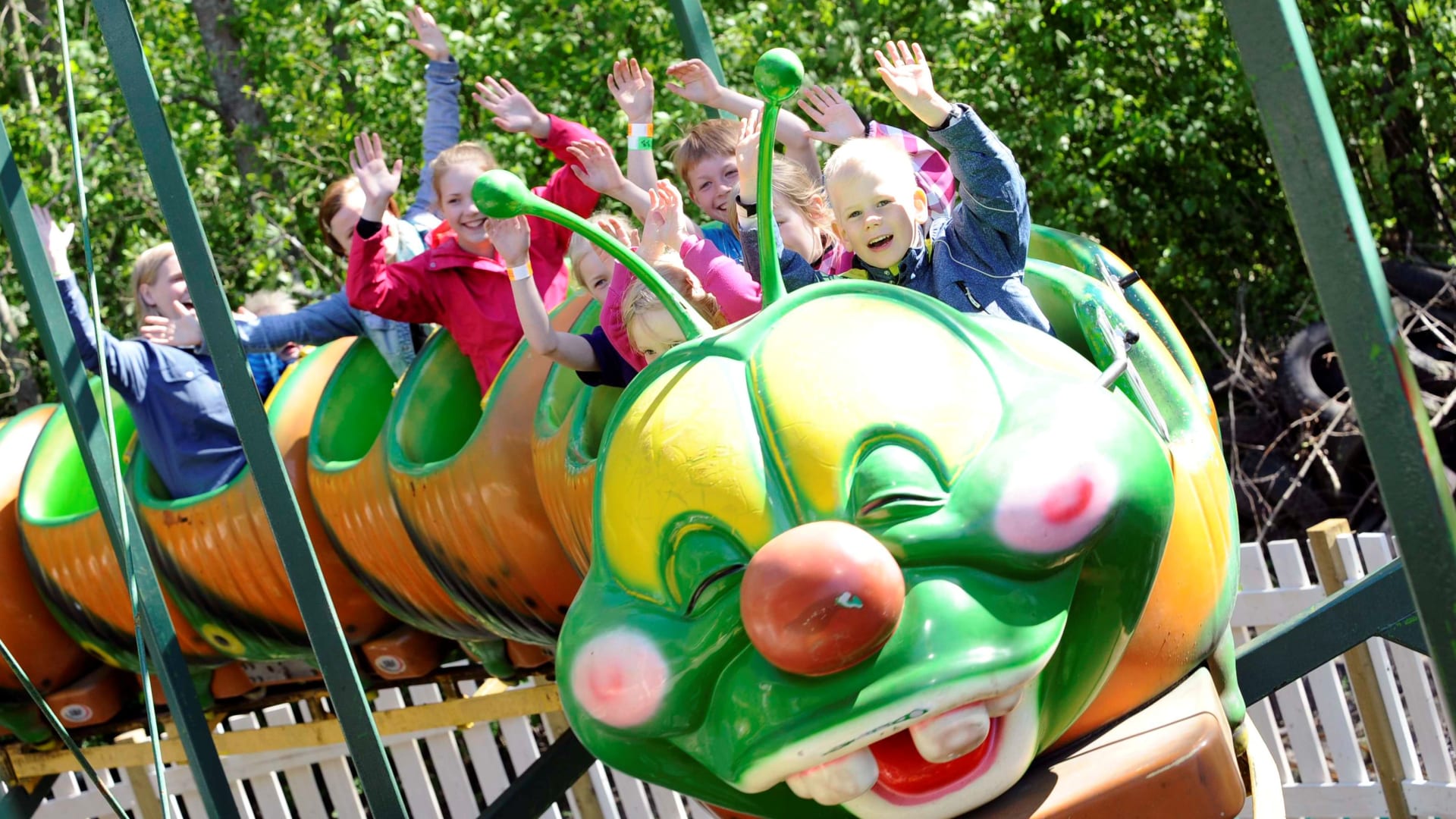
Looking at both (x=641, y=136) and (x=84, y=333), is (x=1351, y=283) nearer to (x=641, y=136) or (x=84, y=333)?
(x=641, y=136)

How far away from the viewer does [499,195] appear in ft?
5.98

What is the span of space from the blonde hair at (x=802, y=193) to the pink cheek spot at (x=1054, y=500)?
97 centimetres

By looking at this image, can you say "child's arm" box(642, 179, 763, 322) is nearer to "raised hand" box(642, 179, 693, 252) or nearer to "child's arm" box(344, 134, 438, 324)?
"raised hand" box(642, 179, 693, 252)

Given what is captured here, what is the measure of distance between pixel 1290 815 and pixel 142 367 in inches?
145

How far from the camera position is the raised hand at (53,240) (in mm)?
3232

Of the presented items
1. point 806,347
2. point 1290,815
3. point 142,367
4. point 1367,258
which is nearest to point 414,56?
point 142,367

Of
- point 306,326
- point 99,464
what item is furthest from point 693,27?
point 99,464

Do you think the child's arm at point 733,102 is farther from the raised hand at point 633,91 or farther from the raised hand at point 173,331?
the raised hand at point 173,331

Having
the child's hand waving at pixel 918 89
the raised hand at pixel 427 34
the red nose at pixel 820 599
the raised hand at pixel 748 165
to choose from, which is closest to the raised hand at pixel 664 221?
the raised hand at pixel 748 165

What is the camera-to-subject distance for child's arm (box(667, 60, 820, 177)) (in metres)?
3.04

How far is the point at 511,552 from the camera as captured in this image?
2754 mm

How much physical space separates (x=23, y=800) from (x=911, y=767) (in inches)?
138

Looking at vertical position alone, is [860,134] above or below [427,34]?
below

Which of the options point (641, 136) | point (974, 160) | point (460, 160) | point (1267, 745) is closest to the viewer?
point (974, 160)
